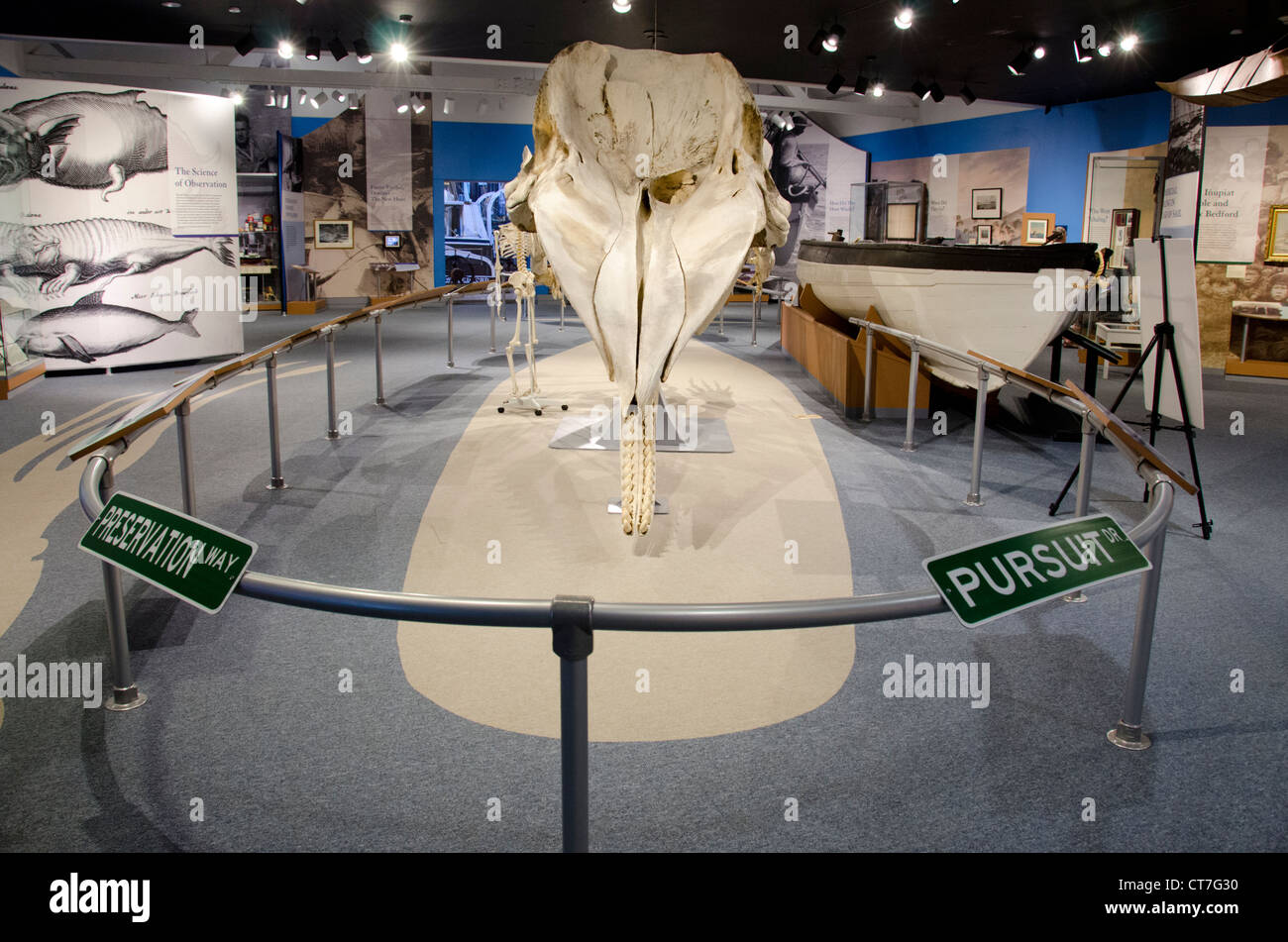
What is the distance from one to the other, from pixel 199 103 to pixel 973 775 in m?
10.7

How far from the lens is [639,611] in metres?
1.77

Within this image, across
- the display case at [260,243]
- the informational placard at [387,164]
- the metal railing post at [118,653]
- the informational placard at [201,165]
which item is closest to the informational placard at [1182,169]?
the informational placard at [201,165]

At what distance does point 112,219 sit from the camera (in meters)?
9.62

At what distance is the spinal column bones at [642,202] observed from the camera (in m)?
2.72

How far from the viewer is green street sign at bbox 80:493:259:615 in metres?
1.89

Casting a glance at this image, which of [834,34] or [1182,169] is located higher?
[834,34]

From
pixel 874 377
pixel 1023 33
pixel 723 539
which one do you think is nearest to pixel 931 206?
pixel 1023 33

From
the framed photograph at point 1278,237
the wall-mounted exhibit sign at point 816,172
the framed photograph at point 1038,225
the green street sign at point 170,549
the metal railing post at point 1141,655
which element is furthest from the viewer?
the wall-mounted exhibit sign at point 816,172

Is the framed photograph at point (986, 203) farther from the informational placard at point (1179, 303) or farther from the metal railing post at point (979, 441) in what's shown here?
the metal railing post at point (979, 441)

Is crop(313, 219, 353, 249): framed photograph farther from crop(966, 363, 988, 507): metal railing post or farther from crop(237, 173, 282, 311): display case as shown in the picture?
crop(966, 363, 988, 507): metal railing post

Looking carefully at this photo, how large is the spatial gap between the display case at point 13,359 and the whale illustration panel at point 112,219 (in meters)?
0.04

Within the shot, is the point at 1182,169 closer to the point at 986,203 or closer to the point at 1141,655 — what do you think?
the point at 986,203

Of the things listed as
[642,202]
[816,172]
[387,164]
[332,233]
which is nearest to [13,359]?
[642,202]

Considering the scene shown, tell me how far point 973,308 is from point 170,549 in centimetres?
652
